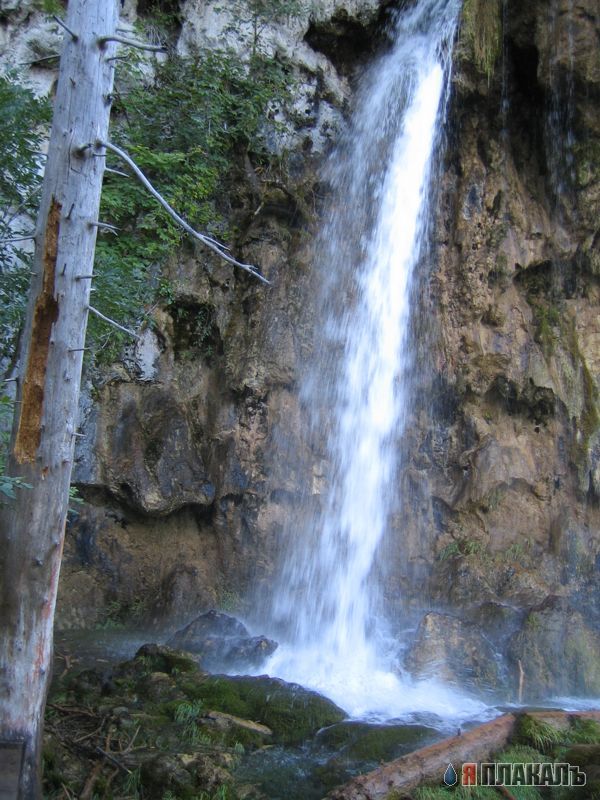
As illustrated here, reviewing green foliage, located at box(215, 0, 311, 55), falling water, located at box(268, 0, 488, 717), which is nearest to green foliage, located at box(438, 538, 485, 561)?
falling water, located at box(268, 0, 488, 717)

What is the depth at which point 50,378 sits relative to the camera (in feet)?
13.7

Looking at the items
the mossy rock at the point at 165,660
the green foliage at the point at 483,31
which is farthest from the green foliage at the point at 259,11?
the mossy rock at the point at 165,660

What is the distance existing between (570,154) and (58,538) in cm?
990

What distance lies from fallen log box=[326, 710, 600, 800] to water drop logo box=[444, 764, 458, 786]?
0.03 metres

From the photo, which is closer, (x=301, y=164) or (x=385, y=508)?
(x=385, y=508)

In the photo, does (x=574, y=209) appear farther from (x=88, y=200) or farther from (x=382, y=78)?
(x=88, y=200)

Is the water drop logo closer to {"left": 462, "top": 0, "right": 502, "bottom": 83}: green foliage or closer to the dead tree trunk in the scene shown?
the dead tree trunk

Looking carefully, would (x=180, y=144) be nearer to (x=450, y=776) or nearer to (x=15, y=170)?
(x=15, y=170)

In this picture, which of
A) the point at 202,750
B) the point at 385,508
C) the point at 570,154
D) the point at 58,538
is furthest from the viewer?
the point at 570,154

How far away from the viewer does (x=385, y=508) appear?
9.91 meters

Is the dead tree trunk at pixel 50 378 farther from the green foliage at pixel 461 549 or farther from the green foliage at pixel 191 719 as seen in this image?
the green foliage at pixel 461 549

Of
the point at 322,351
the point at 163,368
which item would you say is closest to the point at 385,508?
the point at 322,351

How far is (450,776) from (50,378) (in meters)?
3.78

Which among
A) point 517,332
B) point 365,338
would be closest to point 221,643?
point 365,338
